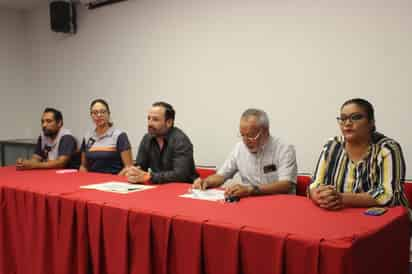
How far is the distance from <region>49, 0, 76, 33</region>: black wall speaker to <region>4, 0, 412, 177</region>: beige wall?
0.12 meters

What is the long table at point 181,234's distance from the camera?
1399 millimetres

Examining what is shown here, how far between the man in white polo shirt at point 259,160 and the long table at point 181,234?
254 millimetres

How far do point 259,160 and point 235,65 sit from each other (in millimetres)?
1349

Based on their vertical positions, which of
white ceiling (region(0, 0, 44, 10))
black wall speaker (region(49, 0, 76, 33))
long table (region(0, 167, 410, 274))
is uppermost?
white ceiling (region(0, 0, 44, 10))

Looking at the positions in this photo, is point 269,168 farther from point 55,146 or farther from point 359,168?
point 55,146

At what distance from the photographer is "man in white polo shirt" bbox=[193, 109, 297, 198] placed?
7.81ft

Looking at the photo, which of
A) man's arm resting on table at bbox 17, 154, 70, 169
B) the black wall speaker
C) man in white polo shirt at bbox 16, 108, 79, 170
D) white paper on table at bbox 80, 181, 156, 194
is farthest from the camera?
the black wall speaker

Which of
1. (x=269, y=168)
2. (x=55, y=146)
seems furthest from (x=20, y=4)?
(x=269, y=168)

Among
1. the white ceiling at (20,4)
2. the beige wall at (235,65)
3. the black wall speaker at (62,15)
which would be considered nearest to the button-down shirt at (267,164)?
the beige wall at (235,65)

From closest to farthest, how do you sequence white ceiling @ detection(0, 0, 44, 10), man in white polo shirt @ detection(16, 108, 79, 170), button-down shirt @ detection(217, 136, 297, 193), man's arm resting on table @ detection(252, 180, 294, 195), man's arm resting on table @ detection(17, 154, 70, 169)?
man's arm resting on table @ detection(252, 180, 294, 195) < button-down shirt @ detection(217, 136, 297, 193) < man's arm resting on table @ detection(17, 154, 70, 169) < man in white polo shirt @ detection(16, 108, 79, 170) < white ceiling @ detection(0, 0, 44, 10)

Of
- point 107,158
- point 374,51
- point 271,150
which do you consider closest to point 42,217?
point 107,158

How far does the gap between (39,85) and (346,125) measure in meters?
4.56

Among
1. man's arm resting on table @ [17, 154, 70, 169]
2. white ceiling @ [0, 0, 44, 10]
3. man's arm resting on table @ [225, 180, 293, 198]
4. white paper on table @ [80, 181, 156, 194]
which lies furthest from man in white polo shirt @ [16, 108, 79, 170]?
white ceiling @ [0, 0, 44, 10]

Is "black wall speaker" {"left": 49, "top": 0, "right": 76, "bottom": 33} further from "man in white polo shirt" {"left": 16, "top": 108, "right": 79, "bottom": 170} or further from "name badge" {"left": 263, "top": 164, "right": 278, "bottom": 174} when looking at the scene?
"name badge" {"left": 263, "top": 164, "right": 278, "bottom": 174}
